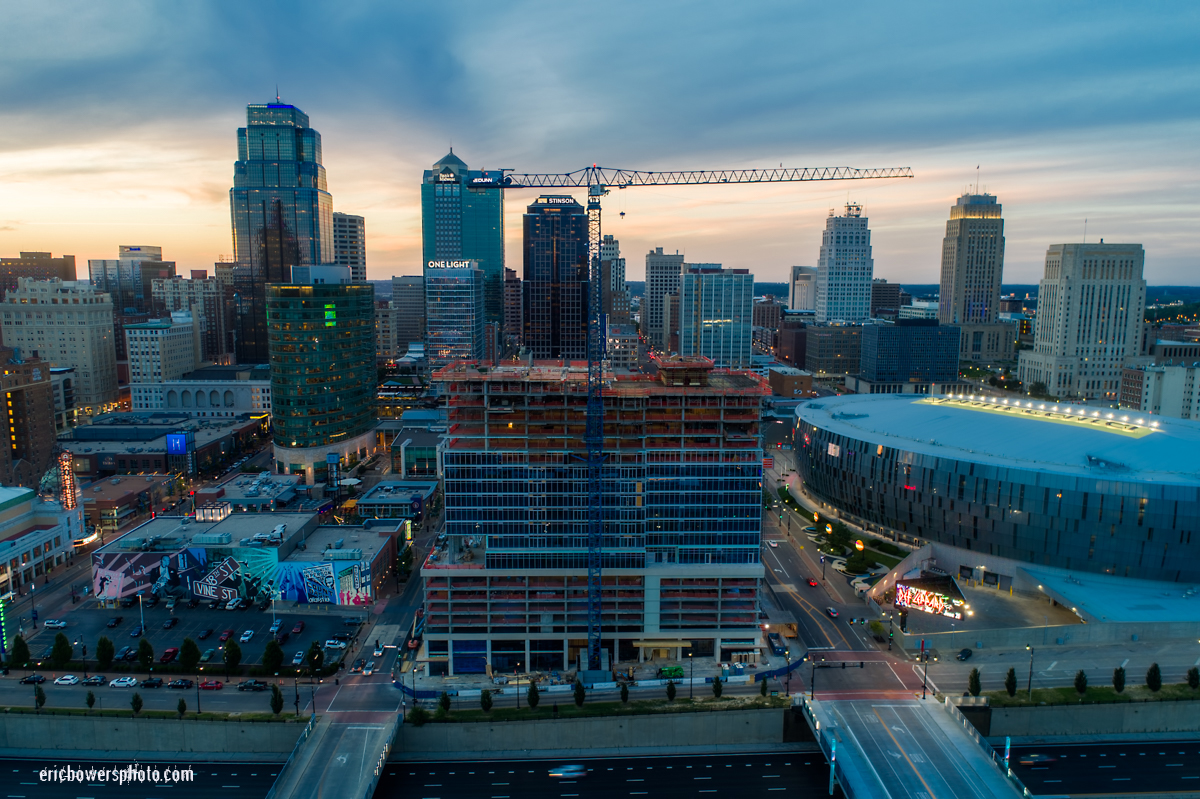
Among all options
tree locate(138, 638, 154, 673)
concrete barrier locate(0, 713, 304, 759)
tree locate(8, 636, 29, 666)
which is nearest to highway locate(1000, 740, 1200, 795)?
concrete barrier locate(0, 713, 304, 759)

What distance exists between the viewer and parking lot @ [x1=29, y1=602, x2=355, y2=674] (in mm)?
105312

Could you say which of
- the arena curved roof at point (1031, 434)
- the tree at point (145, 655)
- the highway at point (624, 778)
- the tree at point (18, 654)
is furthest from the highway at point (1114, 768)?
the tree at point (18, 654)

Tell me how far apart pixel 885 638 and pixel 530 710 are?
52545mm

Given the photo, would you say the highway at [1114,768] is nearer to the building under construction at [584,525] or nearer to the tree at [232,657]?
the building under construction at [584,525]

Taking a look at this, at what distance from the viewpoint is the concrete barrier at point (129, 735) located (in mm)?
87750

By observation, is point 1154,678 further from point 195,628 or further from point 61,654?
point 61,654

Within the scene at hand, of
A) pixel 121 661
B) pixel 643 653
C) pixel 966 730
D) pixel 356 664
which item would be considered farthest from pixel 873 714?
pixel 121 661

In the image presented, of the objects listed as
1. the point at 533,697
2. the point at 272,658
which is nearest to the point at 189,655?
the point at 272,658

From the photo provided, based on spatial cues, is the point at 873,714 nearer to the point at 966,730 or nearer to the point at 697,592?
the point at 966,730

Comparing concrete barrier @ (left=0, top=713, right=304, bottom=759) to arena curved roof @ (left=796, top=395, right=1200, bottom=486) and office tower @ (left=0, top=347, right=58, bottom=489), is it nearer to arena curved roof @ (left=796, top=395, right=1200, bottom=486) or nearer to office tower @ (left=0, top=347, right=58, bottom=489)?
office tower @ (left=0, top=347, right=58, bottom=489)

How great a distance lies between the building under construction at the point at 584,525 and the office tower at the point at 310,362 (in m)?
95.8

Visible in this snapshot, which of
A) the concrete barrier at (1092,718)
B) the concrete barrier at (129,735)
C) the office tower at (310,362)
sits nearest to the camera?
the concrete barrier at (129,735)

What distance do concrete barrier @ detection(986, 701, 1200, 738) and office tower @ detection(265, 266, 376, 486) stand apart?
5858 inches

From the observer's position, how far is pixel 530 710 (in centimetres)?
9050
